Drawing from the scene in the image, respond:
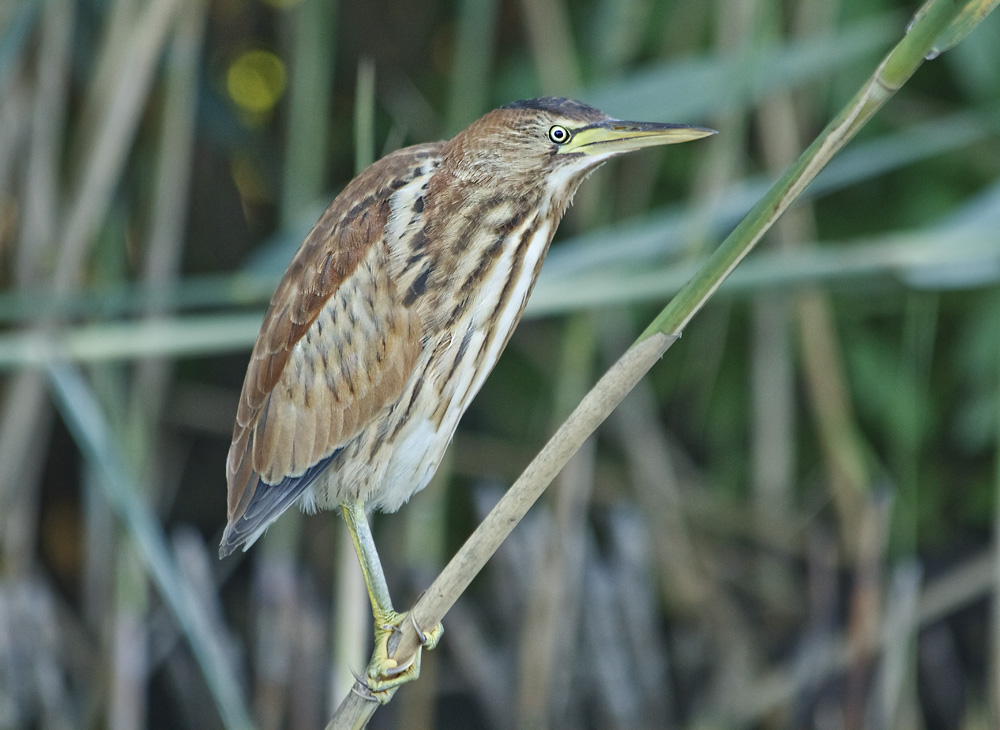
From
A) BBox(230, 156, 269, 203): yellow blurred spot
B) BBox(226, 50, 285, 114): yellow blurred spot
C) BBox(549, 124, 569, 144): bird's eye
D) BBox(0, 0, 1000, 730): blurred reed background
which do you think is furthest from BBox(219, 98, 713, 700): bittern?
BBox(226, 50, 285, 114): yellow blurred spot

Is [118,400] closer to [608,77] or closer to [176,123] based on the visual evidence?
[176,123]

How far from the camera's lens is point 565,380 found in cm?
212

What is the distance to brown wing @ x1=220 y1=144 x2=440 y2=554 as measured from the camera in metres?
1.21

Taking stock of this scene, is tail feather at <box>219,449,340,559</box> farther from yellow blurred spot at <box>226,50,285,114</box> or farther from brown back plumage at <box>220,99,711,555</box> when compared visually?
yellow blurred spot at <box>226,50,285,114</box>

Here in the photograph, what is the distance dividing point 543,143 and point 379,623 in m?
0.59

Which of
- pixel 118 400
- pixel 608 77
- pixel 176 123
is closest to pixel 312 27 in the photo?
pixel 176 123

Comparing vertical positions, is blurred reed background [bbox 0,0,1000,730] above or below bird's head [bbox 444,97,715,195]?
above

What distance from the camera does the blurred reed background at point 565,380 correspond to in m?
1.90

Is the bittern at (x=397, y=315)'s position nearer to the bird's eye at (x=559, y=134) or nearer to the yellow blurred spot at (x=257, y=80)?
the bird's eye at (x=559, y=134)

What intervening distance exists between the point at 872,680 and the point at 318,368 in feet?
5.01

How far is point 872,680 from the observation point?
227 centimetres

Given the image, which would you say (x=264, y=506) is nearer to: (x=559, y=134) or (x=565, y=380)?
(x=559, y=134)

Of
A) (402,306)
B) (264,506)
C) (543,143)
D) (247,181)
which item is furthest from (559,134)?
(247,181)

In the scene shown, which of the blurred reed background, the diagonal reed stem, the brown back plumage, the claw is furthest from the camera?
the blurred reed background
